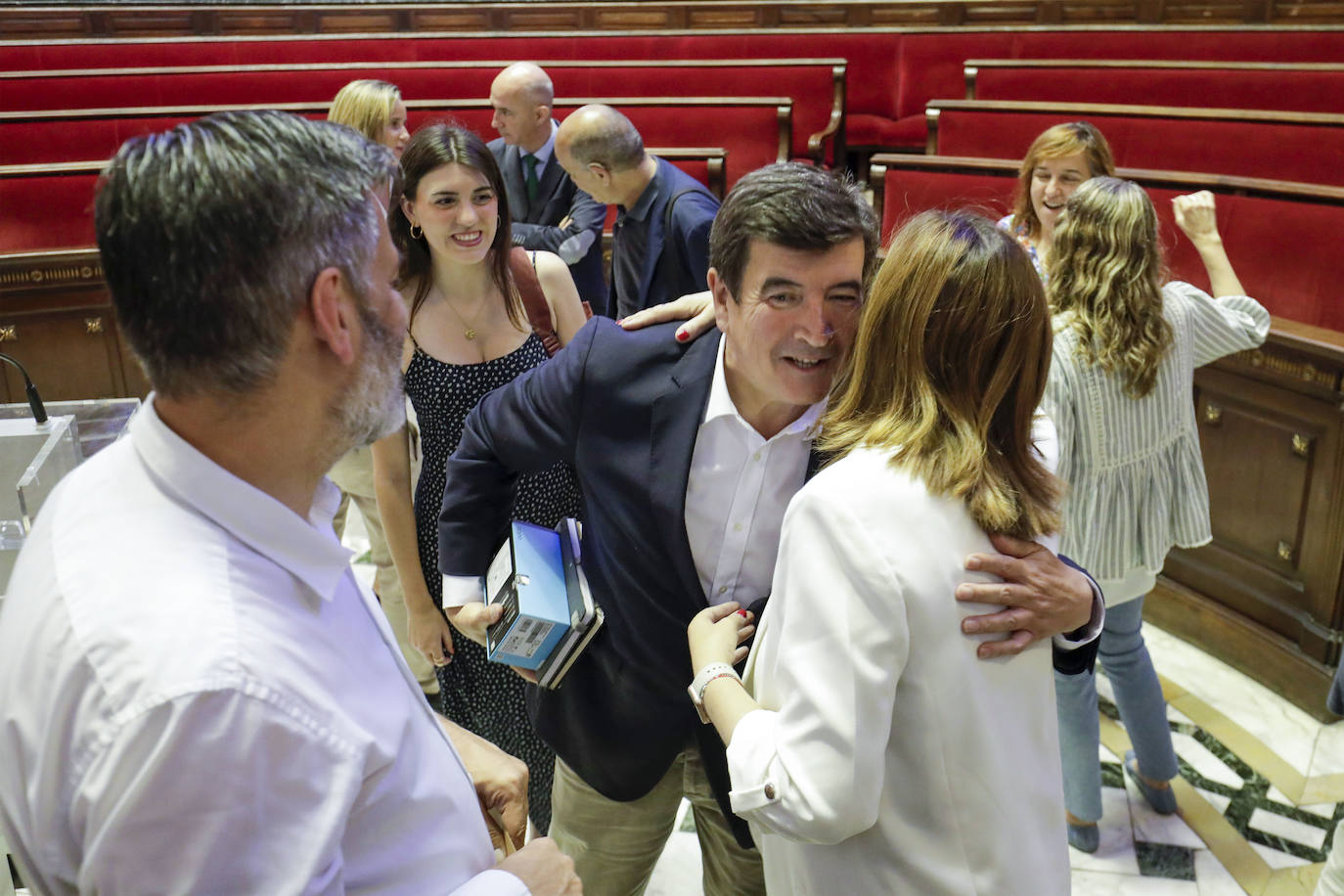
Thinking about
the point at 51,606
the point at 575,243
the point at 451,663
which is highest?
the point at 51,606

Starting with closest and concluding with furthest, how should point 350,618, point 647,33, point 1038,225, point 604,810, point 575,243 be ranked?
point 350,618 → point 604,810 → point 1038,225 → point 575,243 → point 647,33

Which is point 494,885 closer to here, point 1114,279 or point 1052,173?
point 1114,279

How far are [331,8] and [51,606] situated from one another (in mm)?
6162

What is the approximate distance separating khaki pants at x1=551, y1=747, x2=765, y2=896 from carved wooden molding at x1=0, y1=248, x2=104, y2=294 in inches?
100.0

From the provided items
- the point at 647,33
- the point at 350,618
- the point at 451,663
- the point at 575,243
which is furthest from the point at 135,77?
the point at 350,618

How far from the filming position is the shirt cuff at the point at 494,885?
81 centimetres

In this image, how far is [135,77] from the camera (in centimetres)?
472

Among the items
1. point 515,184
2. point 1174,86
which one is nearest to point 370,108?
point 515,184

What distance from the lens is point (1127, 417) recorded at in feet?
6.41

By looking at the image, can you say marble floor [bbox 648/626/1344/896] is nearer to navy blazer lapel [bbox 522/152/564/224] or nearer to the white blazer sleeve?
the white blazer sleeve

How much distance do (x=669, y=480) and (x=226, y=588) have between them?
642mm

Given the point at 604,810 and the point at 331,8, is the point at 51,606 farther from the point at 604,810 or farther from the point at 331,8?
the point at 331,8

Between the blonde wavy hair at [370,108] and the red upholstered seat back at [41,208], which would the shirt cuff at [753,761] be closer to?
the blonde wavy hair at [370,108]

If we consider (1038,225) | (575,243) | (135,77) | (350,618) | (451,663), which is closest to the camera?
(350,618)
